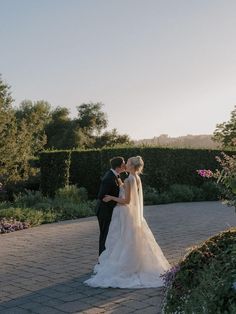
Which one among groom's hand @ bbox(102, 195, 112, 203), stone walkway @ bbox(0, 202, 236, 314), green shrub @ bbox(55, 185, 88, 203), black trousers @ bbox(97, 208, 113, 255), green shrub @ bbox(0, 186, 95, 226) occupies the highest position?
groom's hand @ bbox(102, 195, 112, 203)

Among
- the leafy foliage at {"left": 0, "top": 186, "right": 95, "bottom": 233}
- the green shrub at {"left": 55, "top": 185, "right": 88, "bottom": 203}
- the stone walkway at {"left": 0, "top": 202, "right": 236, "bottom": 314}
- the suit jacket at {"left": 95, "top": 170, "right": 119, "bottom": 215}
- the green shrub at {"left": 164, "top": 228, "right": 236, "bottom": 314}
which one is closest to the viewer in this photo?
the green shrub at {"left": 164, "top": 228, "right": 236, "bottom": 314}

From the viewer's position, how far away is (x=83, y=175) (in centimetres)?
2211

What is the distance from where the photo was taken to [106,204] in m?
8.33

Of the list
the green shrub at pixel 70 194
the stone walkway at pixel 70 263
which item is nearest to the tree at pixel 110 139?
the green shrub at pixel 70 194

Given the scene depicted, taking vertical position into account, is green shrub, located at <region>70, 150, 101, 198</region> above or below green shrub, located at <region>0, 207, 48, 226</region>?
above

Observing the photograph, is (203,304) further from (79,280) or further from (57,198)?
(57,198)

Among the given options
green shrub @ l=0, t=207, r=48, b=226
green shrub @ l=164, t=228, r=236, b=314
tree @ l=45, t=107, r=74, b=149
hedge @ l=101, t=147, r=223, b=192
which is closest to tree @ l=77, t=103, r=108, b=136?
tree @ l=45, t=107, r=74, b=149

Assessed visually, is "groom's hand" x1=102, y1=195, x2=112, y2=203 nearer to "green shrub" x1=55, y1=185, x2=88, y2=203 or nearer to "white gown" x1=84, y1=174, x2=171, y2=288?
"white gown" x1=84, y1=174, x2=171, y2=288

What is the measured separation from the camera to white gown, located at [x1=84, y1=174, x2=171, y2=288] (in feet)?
24.2

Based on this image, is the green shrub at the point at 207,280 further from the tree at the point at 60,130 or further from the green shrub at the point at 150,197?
the tree at the point at 60,130

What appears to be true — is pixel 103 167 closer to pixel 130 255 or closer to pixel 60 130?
pixel 130 255

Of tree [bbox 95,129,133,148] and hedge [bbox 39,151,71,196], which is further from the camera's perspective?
tree [bbox 95,129,133,148]

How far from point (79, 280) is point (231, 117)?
3731cm

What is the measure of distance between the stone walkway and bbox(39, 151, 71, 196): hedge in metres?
5.27
